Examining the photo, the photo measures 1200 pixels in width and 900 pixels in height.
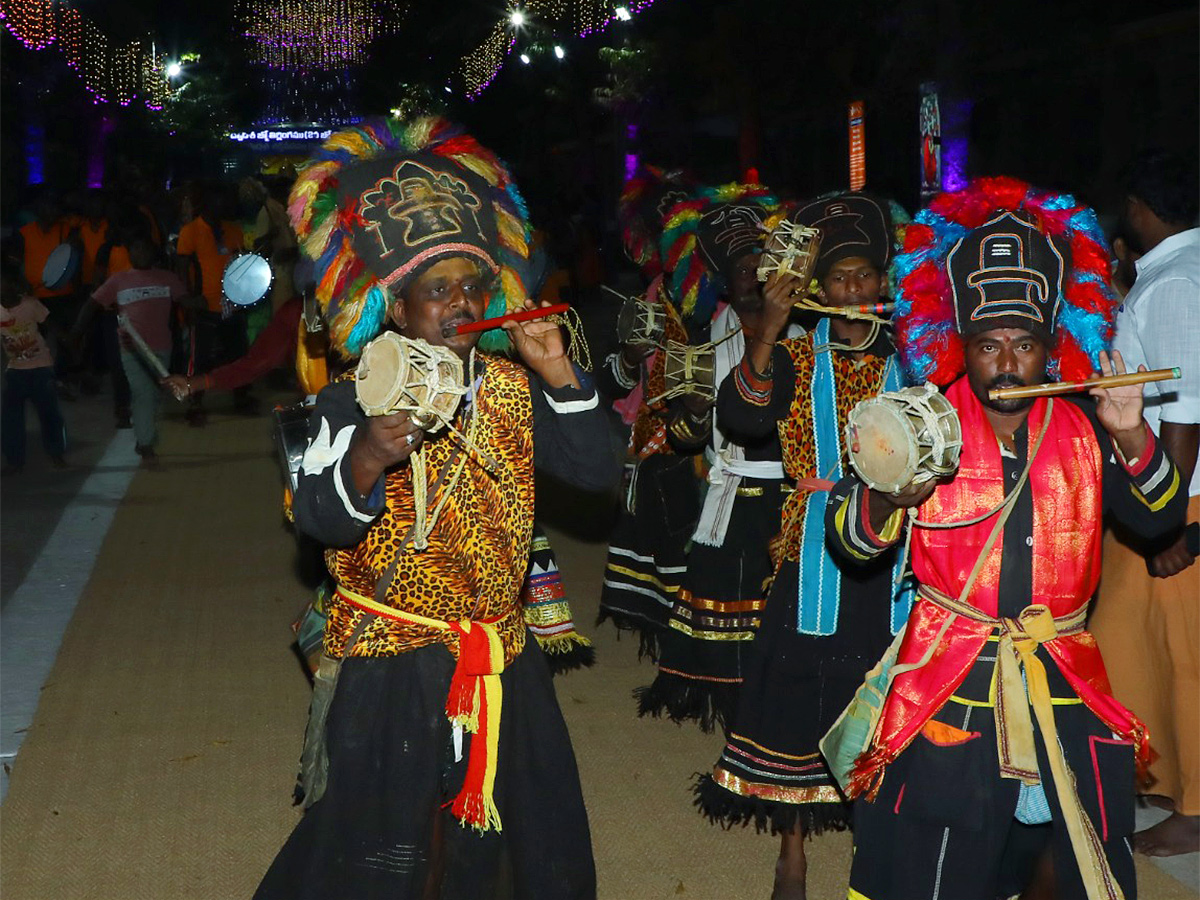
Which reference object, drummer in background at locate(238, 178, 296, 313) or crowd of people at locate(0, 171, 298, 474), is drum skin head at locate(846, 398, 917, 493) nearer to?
Result: drummer in background at locate(238, 178, 296, 313)

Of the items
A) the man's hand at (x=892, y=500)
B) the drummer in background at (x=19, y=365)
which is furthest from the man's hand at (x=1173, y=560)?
the drummer in background at (x=19, y=365)

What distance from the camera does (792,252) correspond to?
4.30 m

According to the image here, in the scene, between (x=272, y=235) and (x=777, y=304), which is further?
Answer: (x=272, y=235)

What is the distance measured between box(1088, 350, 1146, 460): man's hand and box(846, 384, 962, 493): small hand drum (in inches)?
15.7

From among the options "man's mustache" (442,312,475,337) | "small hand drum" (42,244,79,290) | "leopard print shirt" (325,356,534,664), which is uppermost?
"small hand drum" (42,244,79,290)

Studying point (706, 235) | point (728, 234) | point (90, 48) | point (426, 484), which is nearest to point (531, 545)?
point (426, 484)

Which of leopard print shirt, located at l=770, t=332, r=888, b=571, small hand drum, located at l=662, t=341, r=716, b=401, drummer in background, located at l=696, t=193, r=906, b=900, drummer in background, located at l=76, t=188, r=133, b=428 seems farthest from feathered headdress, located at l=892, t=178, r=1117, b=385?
drummer in background, located at l=76, t=188, r=133, b=428

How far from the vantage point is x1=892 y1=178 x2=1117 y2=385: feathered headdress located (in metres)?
3.59

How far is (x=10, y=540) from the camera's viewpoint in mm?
9438

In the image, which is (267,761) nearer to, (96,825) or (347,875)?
(96,825)

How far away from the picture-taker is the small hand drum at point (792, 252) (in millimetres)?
4277

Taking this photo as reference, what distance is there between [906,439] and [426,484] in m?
1.11

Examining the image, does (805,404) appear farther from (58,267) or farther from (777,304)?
(58,267)

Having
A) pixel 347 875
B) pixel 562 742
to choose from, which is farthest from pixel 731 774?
pixel 347 875
